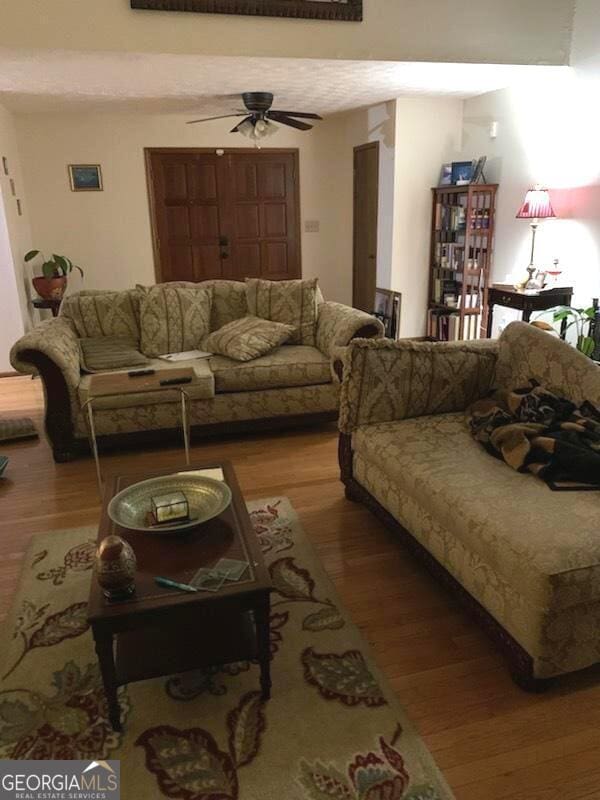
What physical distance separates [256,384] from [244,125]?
2.71 metres

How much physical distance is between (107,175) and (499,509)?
582 cm

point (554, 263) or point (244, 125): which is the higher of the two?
point (244, 125)

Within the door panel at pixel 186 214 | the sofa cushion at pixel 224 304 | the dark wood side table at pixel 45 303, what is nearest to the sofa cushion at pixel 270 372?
the sofa cushion at pixel 224 304

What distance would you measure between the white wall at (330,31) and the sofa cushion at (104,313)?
1476mm

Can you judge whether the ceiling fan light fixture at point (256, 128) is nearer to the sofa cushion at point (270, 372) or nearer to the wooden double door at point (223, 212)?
the wooden double door at point (223, 212)

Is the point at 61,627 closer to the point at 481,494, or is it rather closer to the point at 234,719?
the point at 234,719

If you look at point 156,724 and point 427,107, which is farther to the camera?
point 427,107

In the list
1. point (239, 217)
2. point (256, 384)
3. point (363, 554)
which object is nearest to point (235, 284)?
point (256, 384)

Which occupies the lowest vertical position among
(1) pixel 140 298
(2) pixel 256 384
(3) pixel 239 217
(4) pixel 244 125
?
(2) pixel 256 384

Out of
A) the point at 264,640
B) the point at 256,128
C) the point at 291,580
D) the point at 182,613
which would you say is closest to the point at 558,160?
the point at 256,128

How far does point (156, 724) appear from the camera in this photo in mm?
1632

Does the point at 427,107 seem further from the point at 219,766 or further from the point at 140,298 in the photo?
the point at 219,766

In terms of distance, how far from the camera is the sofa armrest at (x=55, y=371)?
315 cm

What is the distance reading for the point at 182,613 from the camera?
58.5 inches
